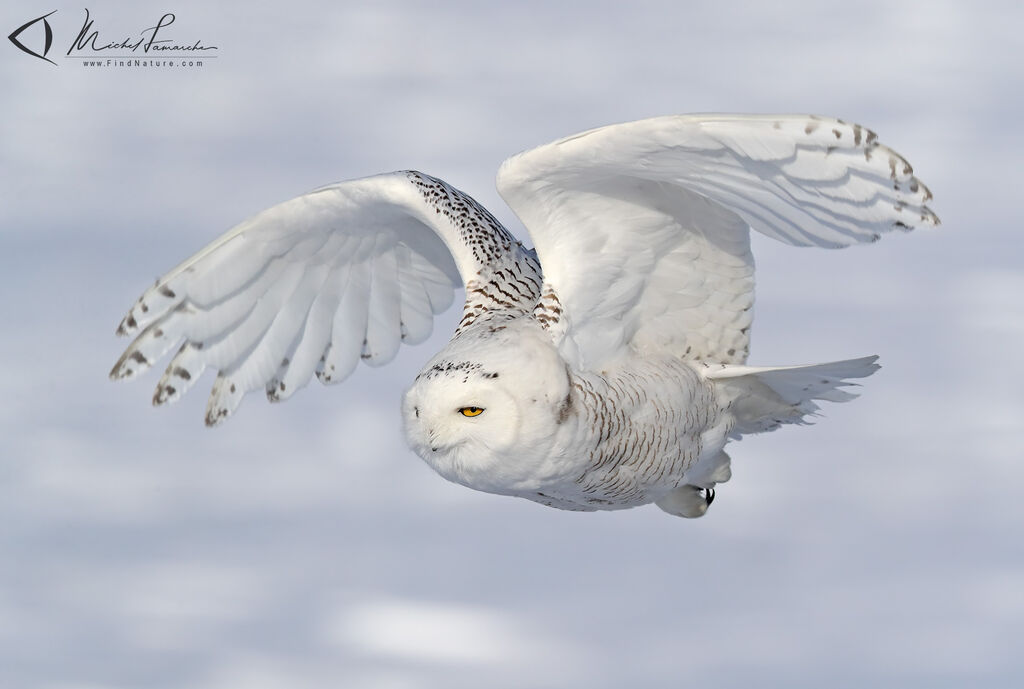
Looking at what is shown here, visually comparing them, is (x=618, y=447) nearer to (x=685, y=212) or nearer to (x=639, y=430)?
(x=639, y=430)

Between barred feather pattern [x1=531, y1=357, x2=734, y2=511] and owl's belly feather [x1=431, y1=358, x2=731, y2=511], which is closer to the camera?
owl's belly feather [x1=431, y1=358, x2=731, y2=511]

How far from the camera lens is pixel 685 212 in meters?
6.46

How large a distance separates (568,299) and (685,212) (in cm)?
65

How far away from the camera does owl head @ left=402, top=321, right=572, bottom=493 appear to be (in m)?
5.89

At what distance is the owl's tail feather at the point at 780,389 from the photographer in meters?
6.64

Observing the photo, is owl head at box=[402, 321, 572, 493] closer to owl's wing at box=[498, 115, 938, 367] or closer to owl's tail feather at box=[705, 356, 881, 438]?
owl's wing at box=[498, 115, 938, 367]

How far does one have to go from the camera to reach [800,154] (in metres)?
5.37

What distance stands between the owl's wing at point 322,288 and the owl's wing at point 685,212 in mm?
519

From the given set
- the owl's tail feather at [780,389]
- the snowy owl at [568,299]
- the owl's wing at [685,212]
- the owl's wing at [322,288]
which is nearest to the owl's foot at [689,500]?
the snowy owl at [568,299]

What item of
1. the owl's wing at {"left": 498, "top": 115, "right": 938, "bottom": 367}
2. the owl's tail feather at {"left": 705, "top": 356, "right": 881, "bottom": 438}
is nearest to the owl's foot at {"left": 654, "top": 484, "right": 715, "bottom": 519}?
the owl's tail feather at {"left": 705, "top": 356, "right": 881, "bottom": 438}

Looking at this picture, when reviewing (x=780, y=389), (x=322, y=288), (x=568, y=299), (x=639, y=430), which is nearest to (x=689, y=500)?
(x=780, y=389)

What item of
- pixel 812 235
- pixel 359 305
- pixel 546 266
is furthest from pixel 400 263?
pixel 812 235

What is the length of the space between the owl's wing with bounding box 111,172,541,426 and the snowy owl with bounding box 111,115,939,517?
0.03ft

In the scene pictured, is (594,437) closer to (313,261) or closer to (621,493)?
(621,493)
